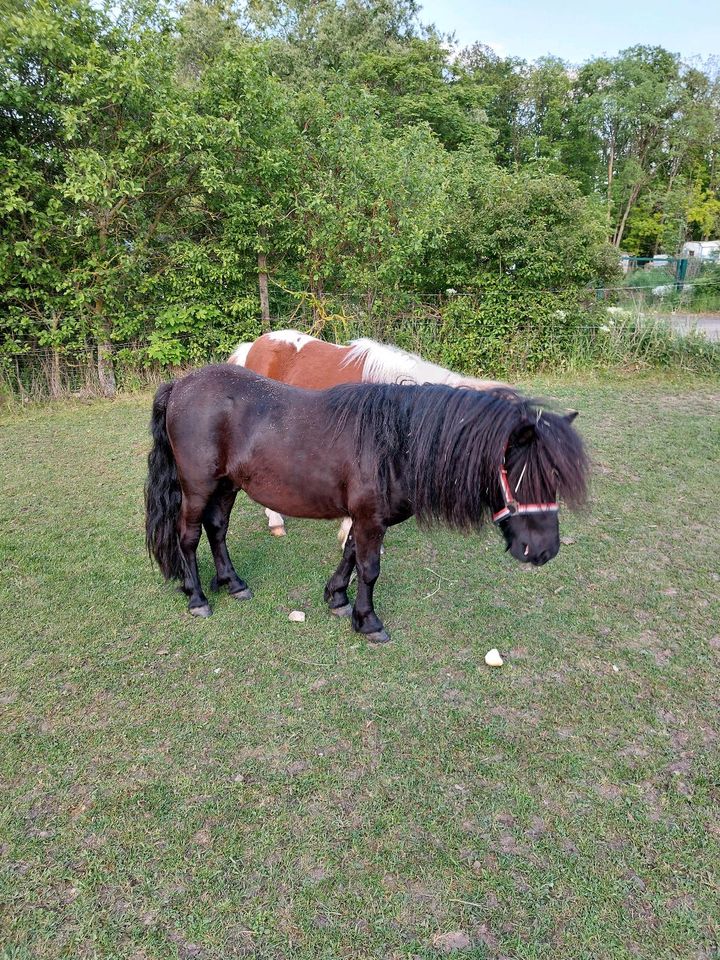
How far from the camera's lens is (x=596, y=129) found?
33.0m

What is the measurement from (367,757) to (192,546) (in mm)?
1732

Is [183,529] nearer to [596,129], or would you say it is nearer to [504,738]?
[504,738]

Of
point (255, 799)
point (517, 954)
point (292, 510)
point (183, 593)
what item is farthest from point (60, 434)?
point (517, 954)

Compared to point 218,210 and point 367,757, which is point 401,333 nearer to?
point 218,210

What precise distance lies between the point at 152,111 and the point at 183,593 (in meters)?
7.88

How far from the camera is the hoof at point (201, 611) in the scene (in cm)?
359

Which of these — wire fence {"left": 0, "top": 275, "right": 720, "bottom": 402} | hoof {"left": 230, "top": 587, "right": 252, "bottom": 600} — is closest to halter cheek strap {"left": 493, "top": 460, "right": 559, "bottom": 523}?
hoof {"left": 230, "top": 587, "right": 252, "bottom": 600}

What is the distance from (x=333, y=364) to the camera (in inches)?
175

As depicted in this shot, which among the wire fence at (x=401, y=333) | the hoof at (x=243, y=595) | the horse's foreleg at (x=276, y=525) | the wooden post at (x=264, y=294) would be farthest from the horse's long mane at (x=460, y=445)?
the wooden post at (x=264, y=294)

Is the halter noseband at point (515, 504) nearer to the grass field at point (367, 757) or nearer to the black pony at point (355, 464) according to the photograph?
the black pony at point (355, 464)

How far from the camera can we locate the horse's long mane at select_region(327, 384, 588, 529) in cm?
259

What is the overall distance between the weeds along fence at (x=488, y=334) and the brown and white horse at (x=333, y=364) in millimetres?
4644

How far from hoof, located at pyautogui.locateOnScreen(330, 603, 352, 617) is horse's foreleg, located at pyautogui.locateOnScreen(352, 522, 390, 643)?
199mm

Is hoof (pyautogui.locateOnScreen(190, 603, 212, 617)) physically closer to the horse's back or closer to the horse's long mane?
the horse's long mane
